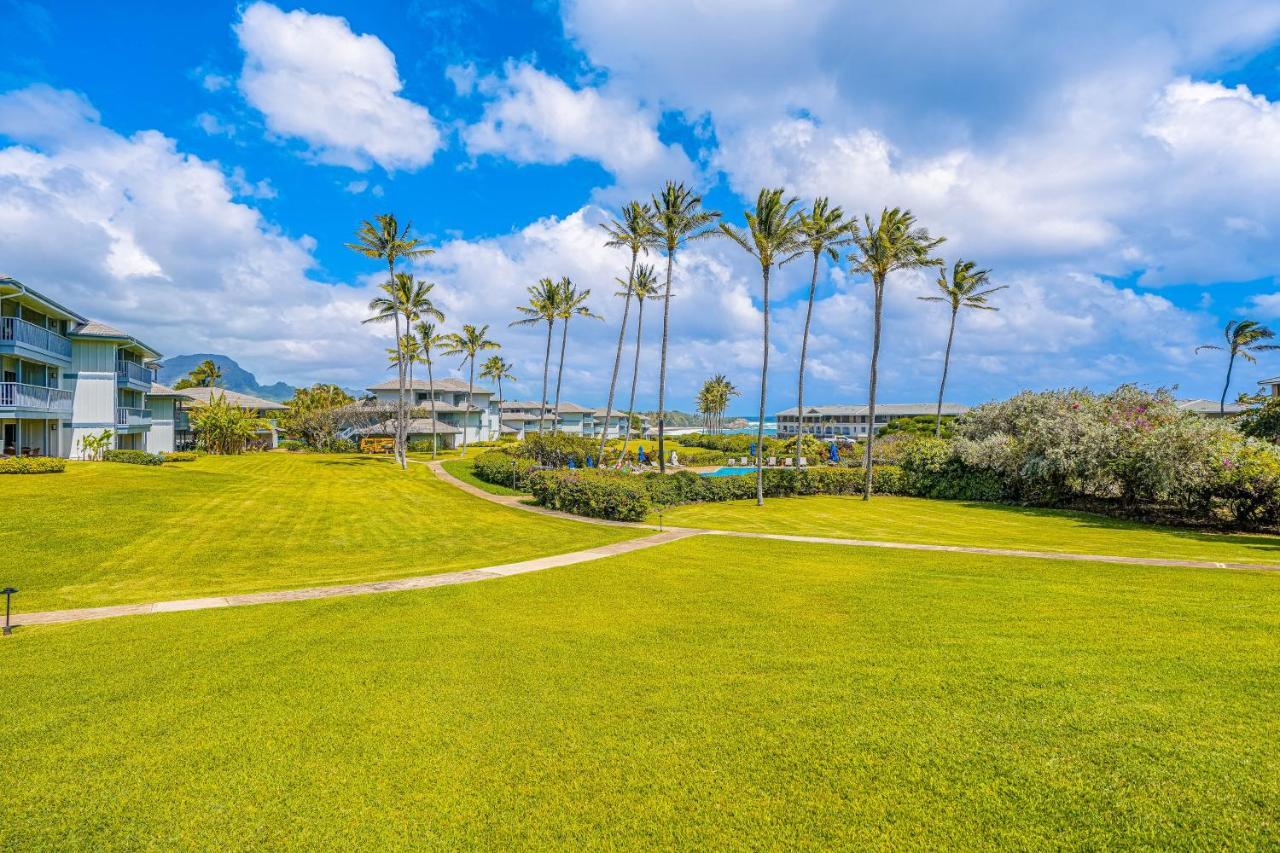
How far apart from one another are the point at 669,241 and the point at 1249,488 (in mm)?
26088

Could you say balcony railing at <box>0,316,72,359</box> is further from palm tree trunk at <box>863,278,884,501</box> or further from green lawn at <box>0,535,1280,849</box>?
palm tree trunk at <box>863,278,884,501</box>

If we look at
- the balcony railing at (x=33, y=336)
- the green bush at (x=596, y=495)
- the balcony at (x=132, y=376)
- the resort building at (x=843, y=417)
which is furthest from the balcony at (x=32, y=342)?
the resort building at (x=843, y=417)

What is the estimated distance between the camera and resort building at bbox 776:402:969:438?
97.8m

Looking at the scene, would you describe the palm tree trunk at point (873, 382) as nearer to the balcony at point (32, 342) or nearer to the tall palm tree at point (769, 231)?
the tall palm tree at point (769, 231)

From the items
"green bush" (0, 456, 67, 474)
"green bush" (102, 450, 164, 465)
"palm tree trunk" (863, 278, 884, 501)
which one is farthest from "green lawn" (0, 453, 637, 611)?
"palm tree trunk" (863, 278, 884, 501)

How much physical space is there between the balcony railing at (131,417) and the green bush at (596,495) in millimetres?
25000

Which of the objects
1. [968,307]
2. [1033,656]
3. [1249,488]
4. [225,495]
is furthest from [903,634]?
[968,307]

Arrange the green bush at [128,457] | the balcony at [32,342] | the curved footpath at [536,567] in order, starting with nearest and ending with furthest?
the curved footpath at [536,567]
the balcony at [32,342]
the green bush at [128,457]

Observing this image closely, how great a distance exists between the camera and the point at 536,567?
49.0ft

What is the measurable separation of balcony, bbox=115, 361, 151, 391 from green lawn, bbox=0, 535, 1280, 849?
2998 cm

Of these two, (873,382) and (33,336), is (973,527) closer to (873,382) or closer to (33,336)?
(873,382)

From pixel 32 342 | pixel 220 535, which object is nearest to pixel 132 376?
pixel 32 342

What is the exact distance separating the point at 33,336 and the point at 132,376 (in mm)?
8549

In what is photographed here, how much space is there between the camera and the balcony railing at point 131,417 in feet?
106
